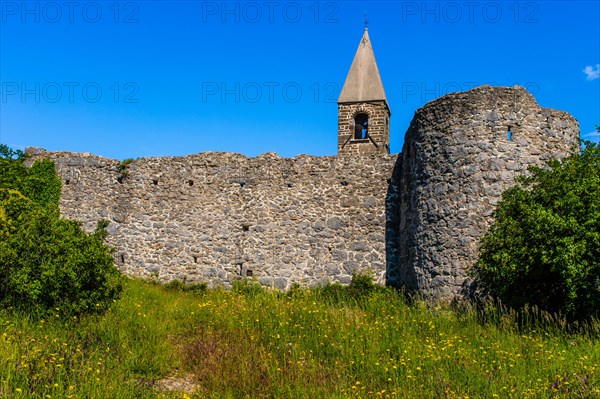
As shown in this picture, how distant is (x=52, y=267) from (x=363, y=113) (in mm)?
23662

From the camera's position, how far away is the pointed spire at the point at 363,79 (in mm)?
30375

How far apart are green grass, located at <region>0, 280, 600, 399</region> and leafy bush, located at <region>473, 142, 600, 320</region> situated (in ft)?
1.92

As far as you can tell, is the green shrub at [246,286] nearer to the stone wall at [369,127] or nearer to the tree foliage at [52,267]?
the tree foliage at [52,267]

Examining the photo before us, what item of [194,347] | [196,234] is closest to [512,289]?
[194,347]

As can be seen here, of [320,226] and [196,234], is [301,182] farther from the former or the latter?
[196,234]

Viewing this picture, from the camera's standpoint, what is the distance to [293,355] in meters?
8.63

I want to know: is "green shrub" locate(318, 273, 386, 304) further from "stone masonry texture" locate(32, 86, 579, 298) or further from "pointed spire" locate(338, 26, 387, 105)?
"pointed spire" locate(338, 26, 387, 105)

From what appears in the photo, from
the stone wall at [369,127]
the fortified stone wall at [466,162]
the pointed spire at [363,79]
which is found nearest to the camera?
the fortified stone wall at [466,162]

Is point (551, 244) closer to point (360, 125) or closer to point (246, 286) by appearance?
point (246, 286)

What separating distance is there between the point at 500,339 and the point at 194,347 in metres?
5.48

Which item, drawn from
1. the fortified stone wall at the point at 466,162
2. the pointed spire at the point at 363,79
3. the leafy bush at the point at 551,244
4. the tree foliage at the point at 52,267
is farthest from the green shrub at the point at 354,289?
the pointed spire at the point at 363,79

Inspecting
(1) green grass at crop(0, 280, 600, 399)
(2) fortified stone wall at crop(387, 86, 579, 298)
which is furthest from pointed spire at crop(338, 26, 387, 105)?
(1) green grass at crop(0, 280, 600, 399)

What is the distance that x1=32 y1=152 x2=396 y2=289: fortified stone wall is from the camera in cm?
1577

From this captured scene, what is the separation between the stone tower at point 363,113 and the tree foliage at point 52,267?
21.2 meters
